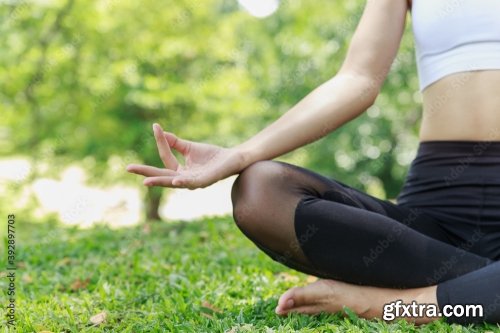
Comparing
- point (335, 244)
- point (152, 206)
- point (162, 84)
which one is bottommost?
point (335, 244)

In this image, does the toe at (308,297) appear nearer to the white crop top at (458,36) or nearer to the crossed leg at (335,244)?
the crossed leg at (335,244)

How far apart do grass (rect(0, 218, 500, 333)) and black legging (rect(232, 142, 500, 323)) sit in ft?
0.46

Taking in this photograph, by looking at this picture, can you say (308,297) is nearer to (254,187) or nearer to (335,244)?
(335,244)

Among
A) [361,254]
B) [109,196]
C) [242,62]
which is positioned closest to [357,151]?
[242,62]

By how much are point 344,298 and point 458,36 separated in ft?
3.01

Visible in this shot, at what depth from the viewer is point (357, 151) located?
9391mm

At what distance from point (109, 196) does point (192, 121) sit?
1724 millimetres

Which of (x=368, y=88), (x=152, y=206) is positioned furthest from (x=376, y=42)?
(x=152, y=206)

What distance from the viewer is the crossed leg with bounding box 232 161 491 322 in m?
1.93

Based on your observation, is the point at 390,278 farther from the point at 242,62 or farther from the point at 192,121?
the point at 242,62

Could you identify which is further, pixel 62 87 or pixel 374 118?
pixel 374 118

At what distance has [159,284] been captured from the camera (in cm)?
262

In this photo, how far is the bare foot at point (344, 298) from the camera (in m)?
1.98

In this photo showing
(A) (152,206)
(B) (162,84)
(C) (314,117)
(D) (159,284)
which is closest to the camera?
(C) (314,117)
